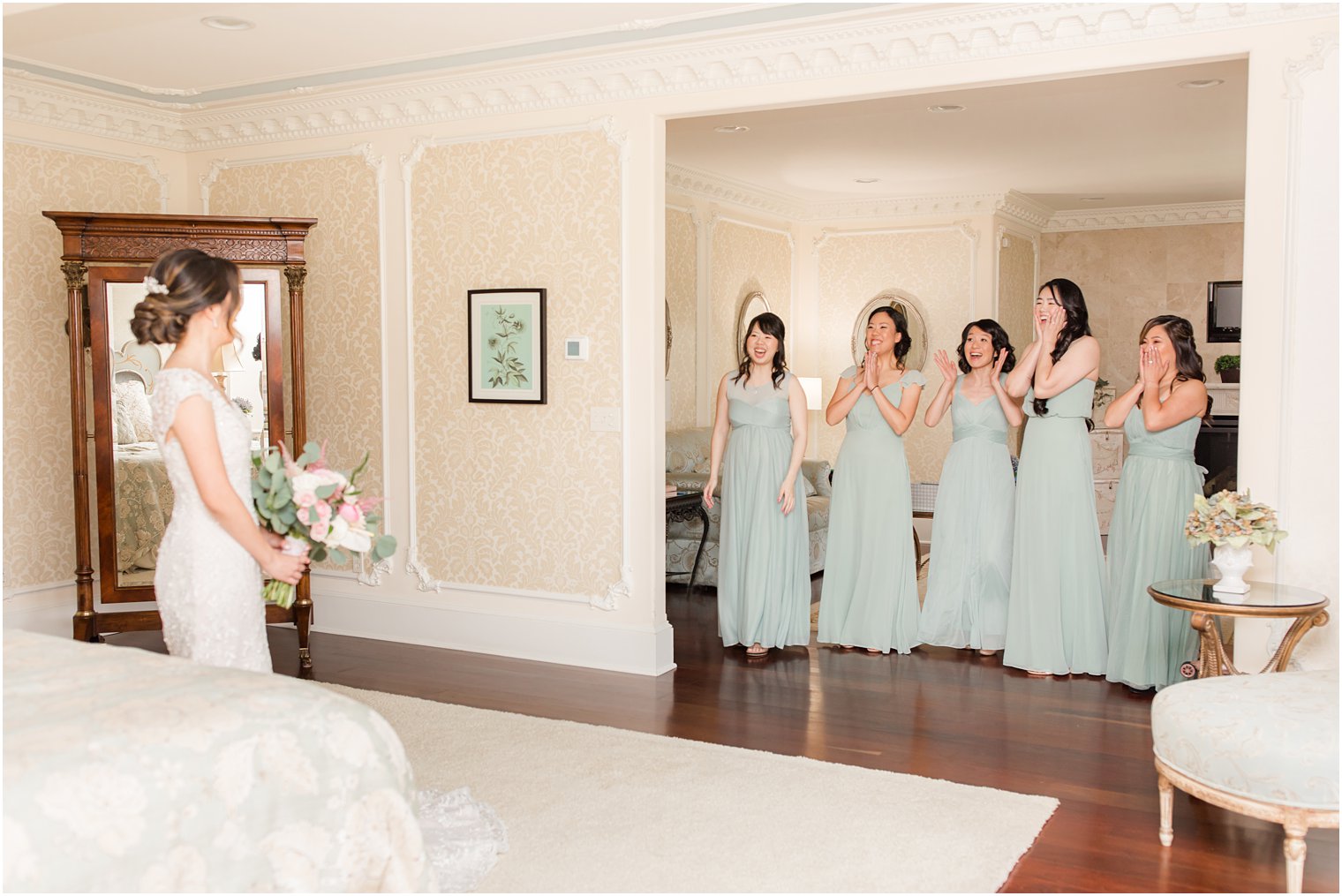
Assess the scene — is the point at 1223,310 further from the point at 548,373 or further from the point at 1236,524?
the point at 548,373

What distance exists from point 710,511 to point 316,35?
12.5 feet

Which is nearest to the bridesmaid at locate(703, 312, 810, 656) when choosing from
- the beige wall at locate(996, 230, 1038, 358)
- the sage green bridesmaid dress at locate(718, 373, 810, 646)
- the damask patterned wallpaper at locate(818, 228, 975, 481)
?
the sage green bridesmaid dress at locate(718, 373, 810, 646)

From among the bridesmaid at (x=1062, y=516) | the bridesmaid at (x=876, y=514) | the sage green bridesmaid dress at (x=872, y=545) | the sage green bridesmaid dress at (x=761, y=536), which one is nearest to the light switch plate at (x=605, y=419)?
the sage green bridesmaid dress at (x=761, y=536)

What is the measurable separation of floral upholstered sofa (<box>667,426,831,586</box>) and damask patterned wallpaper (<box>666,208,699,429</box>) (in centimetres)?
30

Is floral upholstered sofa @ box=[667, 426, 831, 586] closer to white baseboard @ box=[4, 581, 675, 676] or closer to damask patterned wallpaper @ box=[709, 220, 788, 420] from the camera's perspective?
damask patterned wallpaper @ box=[709, 220, 788, 420]

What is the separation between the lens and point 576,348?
5.66 metres

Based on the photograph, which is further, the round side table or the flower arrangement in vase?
the flower arrangement in vase

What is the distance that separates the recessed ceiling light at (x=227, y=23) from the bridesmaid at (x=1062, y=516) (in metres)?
3.77

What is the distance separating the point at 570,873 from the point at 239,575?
1.23m

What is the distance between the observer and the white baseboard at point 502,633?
5.58 meters

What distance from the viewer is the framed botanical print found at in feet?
18.9

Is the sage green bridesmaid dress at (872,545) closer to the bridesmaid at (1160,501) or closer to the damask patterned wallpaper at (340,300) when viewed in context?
the bridesmaid at (1160,501)

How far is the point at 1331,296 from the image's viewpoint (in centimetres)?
416

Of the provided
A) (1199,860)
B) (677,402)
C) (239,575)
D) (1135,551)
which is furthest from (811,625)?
(239,575)
